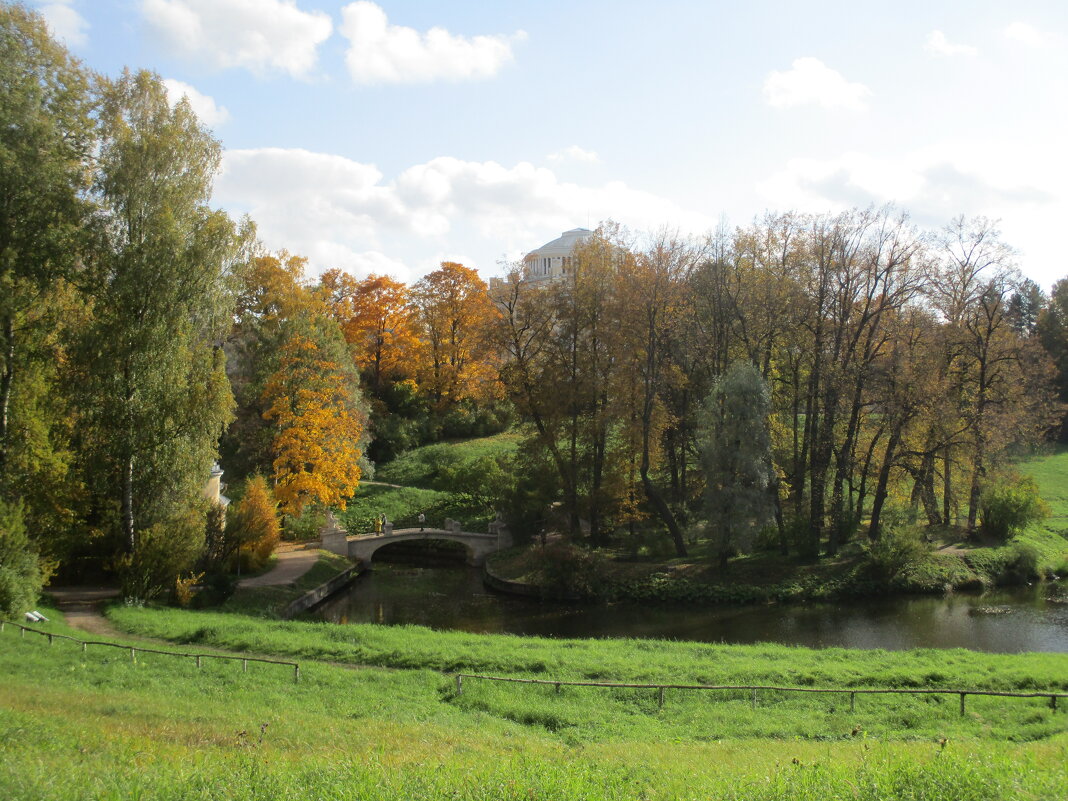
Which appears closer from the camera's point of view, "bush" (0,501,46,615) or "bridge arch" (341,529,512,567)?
"bush" (0,501,46,615)

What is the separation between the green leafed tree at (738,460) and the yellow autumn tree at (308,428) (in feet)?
54.9

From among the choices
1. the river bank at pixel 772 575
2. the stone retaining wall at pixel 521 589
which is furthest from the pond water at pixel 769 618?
the river bank at pixel 772 575

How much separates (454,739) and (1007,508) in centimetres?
3163

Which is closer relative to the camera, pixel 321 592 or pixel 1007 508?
pixel 321 592

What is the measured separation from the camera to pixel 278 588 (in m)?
28.5

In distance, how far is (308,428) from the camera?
35.0 metres

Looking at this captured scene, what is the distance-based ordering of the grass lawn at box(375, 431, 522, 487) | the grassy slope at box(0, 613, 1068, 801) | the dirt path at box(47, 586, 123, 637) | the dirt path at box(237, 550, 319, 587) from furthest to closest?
the grass lawn at box(375, 431, 522, 487)
the dirt path at box(237, 550, 319, 587)
the dirt path at box(47, 586, 123, 637)
the grassy slope at box(0, 613, 1068, 801)

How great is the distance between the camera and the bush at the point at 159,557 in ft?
75.4

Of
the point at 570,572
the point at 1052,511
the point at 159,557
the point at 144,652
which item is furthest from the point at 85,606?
the point at 1052,511

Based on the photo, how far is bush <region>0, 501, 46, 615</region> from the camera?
1864 cm

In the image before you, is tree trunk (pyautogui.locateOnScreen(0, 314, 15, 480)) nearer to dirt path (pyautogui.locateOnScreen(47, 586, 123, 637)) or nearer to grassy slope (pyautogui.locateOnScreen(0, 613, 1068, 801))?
dirt path (pyautogui.locateOnScreen(47, 586, 123, 637))

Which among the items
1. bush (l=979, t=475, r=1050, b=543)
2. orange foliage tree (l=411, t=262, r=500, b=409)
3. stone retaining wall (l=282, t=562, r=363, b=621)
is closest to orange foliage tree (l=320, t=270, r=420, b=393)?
orange foliage tree (l=411, t=262, r=500, b=409)

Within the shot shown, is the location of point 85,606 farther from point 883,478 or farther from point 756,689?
point 883,478

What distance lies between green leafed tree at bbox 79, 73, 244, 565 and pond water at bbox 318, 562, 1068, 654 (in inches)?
334
